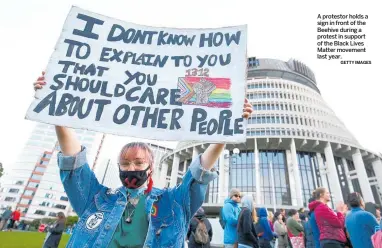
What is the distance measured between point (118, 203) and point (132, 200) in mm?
96

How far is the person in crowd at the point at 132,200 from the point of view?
160cm

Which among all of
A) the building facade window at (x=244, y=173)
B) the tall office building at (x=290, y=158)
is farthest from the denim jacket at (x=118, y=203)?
the building facade window at (x=244, y=173)

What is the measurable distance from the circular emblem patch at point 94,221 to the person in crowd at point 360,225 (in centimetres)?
379

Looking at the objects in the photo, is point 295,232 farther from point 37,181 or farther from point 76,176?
point 37,181

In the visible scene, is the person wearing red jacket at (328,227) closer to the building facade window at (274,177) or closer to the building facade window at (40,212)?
the building facade window at (274,177)

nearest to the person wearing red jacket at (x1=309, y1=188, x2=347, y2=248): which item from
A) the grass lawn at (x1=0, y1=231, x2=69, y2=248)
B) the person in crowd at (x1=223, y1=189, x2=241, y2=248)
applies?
the person in crowd at (x1=223, y1=189, x2=241, y2=248)

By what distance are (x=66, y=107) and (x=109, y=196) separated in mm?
935

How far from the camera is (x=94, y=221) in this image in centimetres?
166

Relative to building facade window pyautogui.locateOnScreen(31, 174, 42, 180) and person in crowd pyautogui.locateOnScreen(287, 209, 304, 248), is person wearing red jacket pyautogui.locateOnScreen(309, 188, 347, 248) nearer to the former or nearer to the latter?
person in crowd pyautogui.locateOnScreen(287, 209, 304, 248)

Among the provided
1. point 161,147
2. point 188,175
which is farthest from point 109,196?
point 161,147

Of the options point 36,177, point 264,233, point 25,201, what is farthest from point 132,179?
point 36,177

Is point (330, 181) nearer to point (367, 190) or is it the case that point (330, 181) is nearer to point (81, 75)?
point (367, 190)

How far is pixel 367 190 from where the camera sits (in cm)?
3366

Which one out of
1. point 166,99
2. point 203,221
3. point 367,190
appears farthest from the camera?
point 367,190
